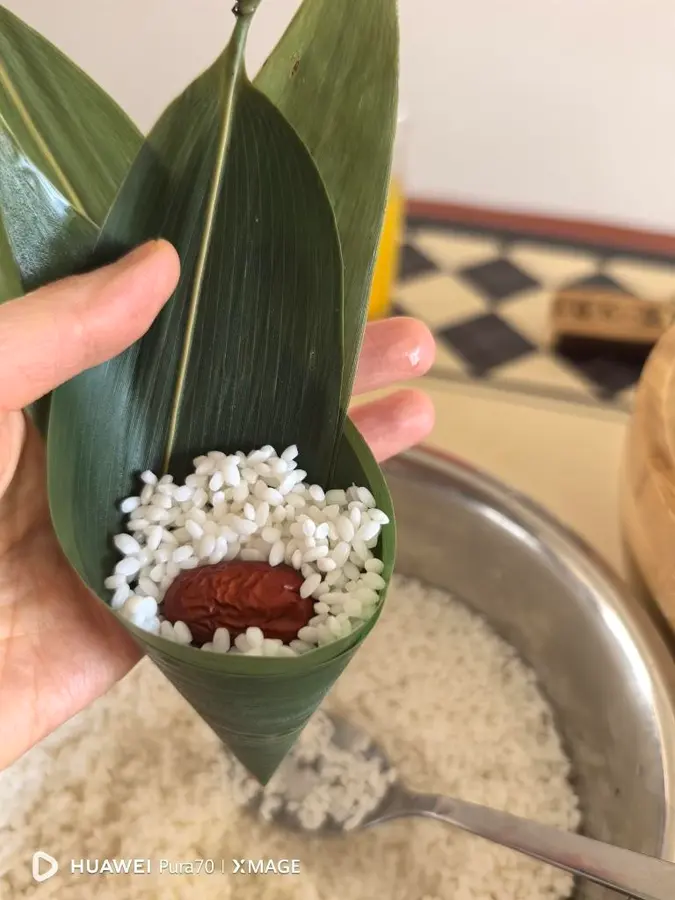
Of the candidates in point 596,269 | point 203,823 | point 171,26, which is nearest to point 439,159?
point 596,269

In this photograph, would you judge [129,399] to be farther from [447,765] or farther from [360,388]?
[447,765]

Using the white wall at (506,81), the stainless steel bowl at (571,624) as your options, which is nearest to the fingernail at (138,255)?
the stainless steel bowl at (571,624)

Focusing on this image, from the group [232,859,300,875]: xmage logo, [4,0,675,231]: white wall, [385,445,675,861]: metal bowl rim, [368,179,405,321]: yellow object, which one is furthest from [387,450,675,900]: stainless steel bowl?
[4,0,675,231]: white wall

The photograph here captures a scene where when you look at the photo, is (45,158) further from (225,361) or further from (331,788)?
(331,788)

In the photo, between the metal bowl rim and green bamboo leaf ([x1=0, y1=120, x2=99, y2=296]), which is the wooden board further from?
green bamboo leaf ([x1=0, y1=120, x2=99, y2=296])

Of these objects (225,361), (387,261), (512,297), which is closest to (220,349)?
(225,361)

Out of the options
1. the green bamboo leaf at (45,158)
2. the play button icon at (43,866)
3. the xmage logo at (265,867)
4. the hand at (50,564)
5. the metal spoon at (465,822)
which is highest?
the green bamboo leaf at (45,158)

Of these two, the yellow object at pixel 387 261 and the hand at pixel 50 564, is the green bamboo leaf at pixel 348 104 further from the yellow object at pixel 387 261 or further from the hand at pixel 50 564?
the yellow object at pixel 387 261
